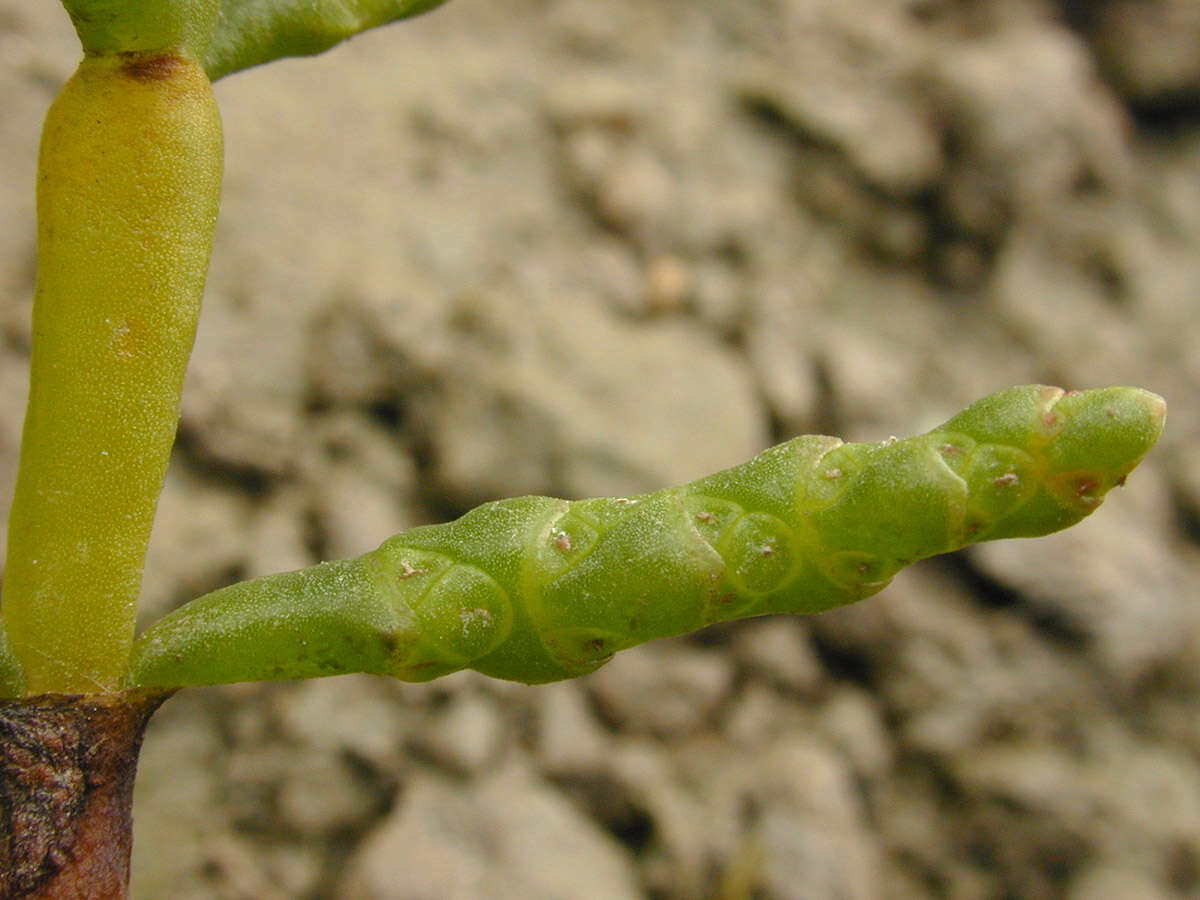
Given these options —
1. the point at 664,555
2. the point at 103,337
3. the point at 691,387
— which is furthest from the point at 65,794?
the point at 691,387

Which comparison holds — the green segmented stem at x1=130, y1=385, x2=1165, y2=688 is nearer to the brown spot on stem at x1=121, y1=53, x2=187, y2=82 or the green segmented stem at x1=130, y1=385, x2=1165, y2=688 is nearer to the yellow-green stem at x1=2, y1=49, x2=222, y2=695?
the yellow-green stem at x1=2, y1=49, x2=222, y2=695

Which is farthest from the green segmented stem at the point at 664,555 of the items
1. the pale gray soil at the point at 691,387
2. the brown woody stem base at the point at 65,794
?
→ the pale gray soil at the point at 691,387

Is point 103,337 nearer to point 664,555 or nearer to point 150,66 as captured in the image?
point 150,66

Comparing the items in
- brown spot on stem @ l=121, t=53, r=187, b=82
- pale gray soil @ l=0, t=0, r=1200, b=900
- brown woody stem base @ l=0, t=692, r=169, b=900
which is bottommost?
pale gray soil @ l=0, t=0, r=1200, b=900

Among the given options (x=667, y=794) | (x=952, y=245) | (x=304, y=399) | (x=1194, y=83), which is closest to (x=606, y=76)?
(x=952, y=245)

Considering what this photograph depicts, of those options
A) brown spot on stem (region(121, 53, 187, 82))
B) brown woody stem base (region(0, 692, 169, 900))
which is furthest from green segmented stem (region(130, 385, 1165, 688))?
brown spot on stem (region(121, 53, 187, 82))

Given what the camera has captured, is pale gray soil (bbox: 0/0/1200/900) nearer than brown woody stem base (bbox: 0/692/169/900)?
No

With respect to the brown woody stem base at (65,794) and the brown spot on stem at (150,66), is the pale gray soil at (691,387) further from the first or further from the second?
the brown spot on stem at (150,66)
